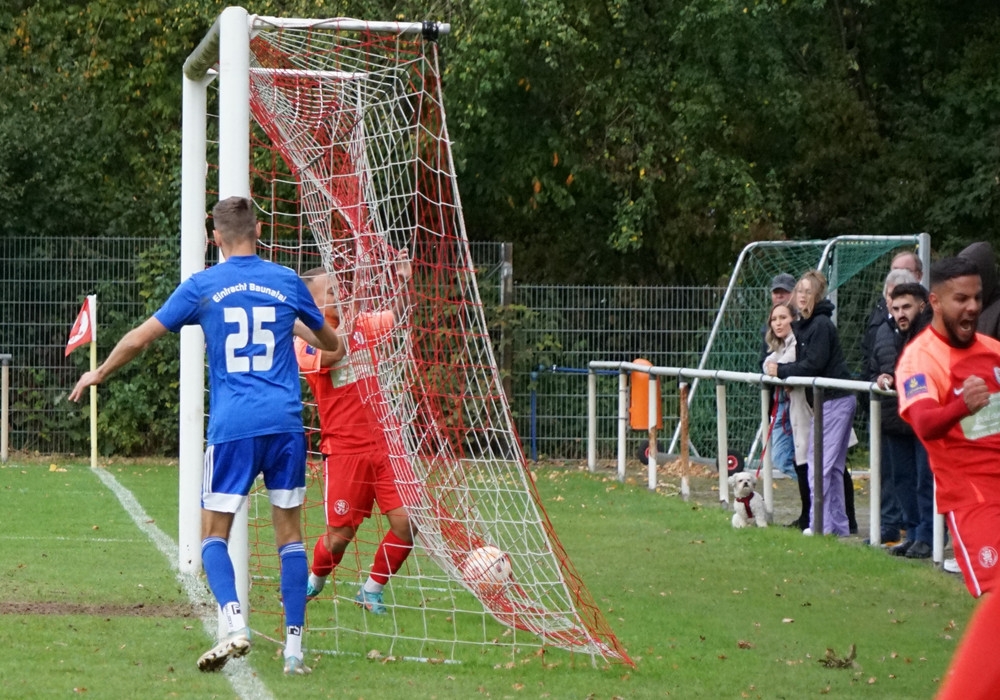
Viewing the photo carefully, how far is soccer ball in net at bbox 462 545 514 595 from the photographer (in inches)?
270

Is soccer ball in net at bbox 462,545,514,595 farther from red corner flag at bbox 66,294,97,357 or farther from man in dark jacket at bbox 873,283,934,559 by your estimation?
red corner flag at bbox 66,294,97,357

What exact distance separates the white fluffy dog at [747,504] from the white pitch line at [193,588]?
4181mm

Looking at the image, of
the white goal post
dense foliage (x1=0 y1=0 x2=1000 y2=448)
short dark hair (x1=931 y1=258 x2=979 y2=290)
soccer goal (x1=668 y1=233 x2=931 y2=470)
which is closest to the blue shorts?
the white goal post

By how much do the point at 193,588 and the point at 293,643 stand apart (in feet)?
7.81

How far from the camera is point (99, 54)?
808 inches

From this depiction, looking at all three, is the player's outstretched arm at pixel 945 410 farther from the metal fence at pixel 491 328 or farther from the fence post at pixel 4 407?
the fence post at pixel 4 407

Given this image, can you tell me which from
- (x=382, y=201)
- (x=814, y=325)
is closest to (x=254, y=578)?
(x=382, y=201)

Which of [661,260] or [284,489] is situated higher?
[661,260]

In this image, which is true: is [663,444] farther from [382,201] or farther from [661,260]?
[382,201]

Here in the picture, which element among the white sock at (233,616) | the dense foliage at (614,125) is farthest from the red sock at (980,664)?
the dense foliage at (614,125)

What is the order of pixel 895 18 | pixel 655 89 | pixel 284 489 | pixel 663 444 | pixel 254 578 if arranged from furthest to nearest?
1. pixel 895 18
2. pixel 655 89
3. pixel 663 444
4. pixel 254 578
5. pixel 284 489

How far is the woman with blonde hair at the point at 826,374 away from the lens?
34.2 ft

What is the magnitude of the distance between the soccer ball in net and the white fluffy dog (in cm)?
428

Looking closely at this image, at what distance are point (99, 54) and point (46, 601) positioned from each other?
1432cm
